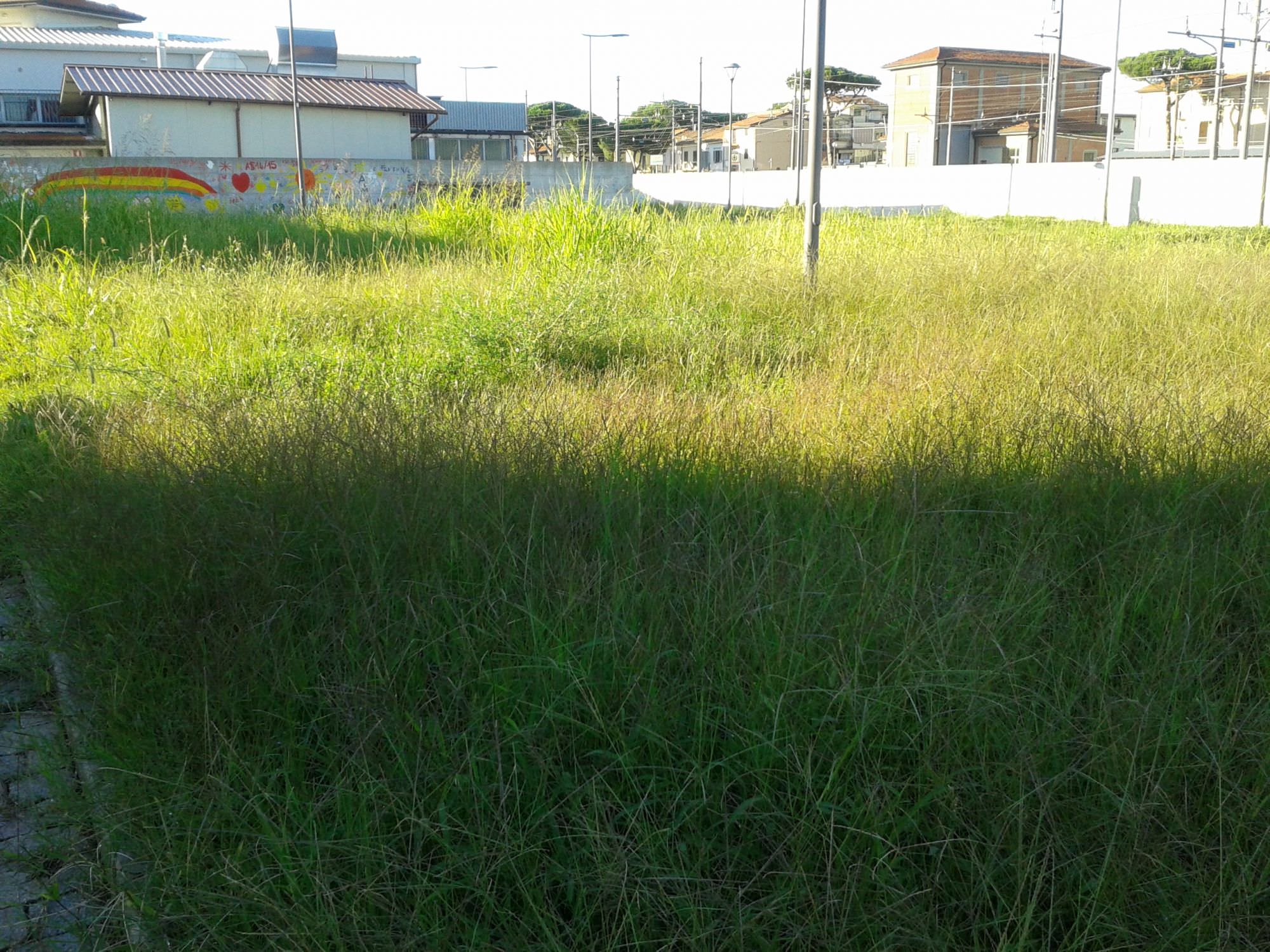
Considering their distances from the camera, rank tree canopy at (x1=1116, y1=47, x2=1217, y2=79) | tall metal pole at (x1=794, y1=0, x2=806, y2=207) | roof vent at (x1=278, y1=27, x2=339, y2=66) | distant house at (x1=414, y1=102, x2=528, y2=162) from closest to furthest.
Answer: tall metal pole at (x1=794, y1=0, x2=806, y2=207)
roof vent at (x1=278, y1=27, x2=339, y2=66)
distant house at (x1=414, y1=102, x2=528, y2=162)
tree canopy at (x1=1116, y1=47, x2=1217, y2=79)

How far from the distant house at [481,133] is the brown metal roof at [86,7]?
81.3ft

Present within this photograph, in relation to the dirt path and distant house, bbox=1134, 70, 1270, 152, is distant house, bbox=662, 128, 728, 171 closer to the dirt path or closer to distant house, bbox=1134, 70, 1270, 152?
distant house, bbox=1134, 70, 1270, 152

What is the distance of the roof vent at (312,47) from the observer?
4656 cm

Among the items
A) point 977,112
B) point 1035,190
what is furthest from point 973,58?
point 1035,190

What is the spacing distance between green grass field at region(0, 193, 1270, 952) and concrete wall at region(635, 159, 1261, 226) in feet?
72.6

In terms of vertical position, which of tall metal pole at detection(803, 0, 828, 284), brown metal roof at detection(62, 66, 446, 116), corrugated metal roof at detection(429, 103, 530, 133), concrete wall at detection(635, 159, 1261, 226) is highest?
corrugated metal roof at detection(429, 103, 530, 133)

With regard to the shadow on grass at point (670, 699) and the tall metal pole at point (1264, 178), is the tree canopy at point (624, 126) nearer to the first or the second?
the tall metal pole at point (1264, 178)

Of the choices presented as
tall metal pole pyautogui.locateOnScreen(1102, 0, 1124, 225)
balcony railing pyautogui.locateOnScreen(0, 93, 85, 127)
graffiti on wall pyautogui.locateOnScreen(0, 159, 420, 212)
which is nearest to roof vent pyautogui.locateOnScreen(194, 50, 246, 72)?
balcony railing pyautogui.locateOnScreen(0, 93, 85, 127)

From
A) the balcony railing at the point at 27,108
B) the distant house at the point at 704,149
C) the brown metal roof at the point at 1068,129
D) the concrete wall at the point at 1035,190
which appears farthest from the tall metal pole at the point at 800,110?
the distant house at the point at 704,149

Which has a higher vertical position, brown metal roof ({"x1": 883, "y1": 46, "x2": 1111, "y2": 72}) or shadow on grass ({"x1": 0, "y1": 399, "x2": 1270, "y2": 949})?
brown metal roof ({"x1": 883, "y1": 46, "x2": 1111, "y2": 72})

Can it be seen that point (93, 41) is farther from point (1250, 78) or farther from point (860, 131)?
point (860, 131)

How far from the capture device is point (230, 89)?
3416cm

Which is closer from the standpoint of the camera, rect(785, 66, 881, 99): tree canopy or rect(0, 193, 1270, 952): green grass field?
rect(0, 193, 1270, 952): green grass field

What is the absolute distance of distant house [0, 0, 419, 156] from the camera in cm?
3612
